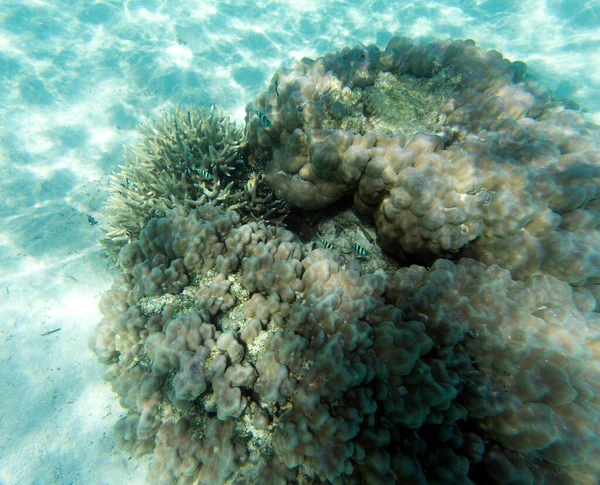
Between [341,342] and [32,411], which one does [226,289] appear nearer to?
[341,342]

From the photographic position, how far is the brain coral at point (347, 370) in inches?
83.4

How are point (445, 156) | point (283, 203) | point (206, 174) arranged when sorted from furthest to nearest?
point (283, 203) < point (206, 174) < point (445, 156)

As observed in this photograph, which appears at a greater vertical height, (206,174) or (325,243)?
(206,174)

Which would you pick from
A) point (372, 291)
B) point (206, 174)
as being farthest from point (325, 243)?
point (206, 174)

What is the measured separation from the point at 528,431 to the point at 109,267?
5.82 m

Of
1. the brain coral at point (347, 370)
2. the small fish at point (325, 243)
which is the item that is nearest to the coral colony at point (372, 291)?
the brain coral at point (347, 370)

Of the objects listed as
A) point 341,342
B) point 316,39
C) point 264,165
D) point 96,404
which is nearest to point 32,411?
point 96,404

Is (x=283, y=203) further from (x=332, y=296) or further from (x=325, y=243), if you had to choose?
(x=332, y=296)

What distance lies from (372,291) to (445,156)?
181 cm

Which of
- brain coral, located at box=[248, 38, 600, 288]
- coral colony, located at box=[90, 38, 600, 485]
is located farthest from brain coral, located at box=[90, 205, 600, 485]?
brain coral, located at box=[248, 38, 600, 288]

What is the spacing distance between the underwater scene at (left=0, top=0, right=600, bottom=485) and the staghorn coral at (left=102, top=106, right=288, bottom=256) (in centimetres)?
4

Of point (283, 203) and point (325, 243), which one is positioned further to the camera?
point (283, 203)

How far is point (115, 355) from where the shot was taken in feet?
10.7

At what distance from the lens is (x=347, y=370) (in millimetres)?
2180
